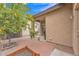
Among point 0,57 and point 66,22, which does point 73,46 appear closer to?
point 66,22

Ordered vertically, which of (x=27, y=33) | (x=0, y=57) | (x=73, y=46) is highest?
(x=27, y=33)

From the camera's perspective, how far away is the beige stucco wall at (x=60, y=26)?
264 centimetres

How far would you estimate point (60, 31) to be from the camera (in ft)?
8.89

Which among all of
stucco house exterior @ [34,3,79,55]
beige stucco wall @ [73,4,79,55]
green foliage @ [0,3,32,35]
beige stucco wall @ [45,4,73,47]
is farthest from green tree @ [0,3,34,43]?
beige stucco wall @ [73,4,79,55]

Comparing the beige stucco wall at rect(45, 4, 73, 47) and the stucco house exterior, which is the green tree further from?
the beige stucco wall at rect(45, 4, 73, 47)

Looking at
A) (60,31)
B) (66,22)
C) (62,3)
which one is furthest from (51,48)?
(62,3)

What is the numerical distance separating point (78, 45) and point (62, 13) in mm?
608

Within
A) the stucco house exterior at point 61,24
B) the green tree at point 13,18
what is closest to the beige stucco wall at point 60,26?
the stucco house exterior at point 61,24

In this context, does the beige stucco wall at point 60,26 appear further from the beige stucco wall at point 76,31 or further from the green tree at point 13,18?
the green tree at point 13,18

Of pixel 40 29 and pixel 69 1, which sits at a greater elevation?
pixel 69 1

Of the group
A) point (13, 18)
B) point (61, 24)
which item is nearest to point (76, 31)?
point (61, 24)

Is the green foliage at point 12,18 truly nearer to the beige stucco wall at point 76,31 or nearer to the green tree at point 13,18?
the green tree at point 13,18

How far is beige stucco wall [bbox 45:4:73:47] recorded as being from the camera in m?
2.64

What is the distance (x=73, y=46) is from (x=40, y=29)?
0.64m
